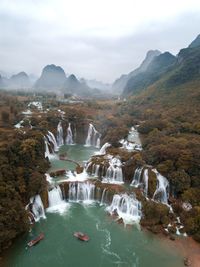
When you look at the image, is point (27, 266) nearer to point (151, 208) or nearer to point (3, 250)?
point (3, 250)

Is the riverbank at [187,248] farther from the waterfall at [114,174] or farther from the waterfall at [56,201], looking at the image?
the waterfall at [56,201]

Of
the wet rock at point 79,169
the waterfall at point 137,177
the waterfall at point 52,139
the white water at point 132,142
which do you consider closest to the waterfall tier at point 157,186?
the waterfall at point 137,177

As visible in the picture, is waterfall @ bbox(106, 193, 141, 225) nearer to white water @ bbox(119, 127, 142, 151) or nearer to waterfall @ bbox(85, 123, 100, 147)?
white water @ bbox(119, 127, 142, 151)

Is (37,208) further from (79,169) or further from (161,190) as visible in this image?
(161,190)

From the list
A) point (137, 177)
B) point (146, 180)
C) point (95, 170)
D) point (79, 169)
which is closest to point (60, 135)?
point (79, 169)

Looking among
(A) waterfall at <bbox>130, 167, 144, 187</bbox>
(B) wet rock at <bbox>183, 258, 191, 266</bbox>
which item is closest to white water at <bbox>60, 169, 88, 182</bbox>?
(A) waterfall at <bbox>130, 167, 144, 187</bbox>
